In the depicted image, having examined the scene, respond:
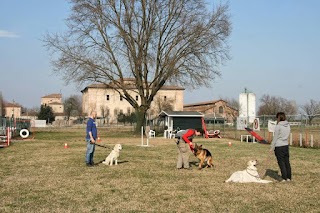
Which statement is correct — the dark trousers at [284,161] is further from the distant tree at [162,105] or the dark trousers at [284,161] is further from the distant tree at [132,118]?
the distant tree at [162,105]

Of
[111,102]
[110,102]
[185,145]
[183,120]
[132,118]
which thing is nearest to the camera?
[185,145]

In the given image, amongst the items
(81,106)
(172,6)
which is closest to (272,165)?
(172,6)

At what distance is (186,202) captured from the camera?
7758mm

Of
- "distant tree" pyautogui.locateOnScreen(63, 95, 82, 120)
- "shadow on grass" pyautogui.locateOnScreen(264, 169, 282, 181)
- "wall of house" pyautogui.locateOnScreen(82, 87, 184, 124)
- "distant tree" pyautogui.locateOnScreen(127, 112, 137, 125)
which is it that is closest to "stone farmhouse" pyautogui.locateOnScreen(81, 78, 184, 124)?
"wall of house" pyautogui.locateOnScreen(82, 87, 184, 124)

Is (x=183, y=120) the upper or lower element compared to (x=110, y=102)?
lower

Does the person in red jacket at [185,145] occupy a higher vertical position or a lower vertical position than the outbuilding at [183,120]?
lower

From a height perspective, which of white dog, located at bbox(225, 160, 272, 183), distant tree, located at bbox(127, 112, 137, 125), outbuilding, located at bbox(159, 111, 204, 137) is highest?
distant tree, located at bbox(127, 112, 137, 125)

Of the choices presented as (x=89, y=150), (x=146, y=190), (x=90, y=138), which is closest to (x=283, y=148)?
(x=146, y=190)

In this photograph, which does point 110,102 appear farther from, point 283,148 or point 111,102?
point 283,148

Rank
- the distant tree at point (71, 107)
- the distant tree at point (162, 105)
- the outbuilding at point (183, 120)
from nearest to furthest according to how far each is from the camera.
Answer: the outbuilding at point (183, 120)
the distant tree at point (162, 105)
the distant tree at point (71, 107)

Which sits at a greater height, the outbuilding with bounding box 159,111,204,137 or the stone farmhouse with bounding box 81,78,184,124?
the stone farmhouse with bounding box 81,78,184,124

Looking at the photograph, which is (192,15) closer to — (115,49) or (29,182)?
(115,49)

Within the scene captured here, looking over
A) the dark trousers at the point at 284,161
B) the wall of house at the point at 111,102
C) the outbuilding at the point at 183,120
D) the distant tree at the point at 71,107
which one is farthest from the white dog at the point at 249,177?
the distant tree at the point at 71,107

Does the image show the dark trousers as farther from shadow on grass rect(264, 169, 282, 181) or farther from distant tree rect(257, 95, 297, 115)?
distant tree rect(257, 95, 297, 115)
